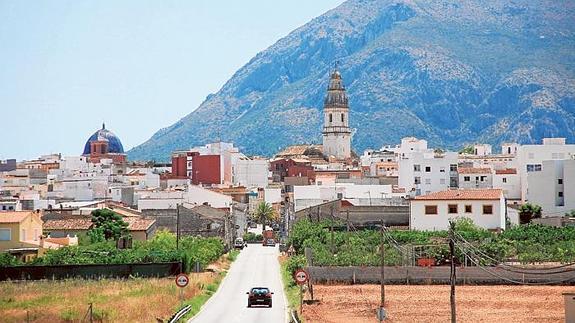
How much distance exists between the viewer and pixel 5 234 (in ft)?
226

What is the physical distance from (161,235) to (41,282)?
30.2 metres

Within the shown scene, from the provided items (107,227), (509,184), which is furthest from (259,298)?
(509,184)

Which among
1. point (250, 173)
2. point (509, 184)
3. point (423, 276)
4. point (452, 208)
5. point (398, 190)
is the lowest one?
point (423, 276)

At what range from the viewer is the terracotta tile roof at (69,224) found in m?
84.2

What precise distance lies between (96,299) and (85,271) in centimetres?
1075

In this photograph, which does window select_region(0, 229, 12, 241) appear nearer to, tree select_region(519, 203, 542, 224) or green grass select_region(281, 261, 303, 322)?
green grass select_region(281, 261, 303, 322)

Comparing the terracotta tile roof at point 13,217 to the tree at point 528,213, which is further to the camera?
the tree at point 528,213

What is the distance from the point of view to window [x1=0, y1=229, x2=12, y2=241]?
68812mm

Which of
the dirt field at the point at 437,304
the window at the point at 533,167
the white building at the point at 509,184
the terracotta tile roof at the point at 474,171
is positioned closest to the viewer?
the dirt field at the point at 437,304

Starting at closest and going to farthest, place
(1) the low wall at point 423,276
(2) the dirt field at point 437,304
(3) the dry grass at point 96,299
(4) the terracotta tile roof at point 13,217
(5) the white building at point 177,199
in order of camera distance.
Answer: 1. (3) the dry grass at point 96,299
2. (2) the dirt field at point 437,304
3. (1) the low wall at point 423,276
4. (4) the terracotta tile roof at point 13,217
5. (5) the white building at point 177,199

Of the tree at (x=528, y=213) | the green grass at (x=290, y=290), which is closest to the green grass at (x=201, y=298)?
the green grass at (x=290, y=290)

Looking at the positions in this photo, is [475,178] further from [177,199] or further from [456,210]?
[456,210]

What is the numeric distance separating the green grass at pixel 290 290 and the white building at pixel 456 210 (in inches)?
637

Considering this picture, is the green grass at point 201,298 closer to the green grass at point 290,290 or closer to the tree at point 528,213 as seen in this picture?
the green grass at point 290,290
